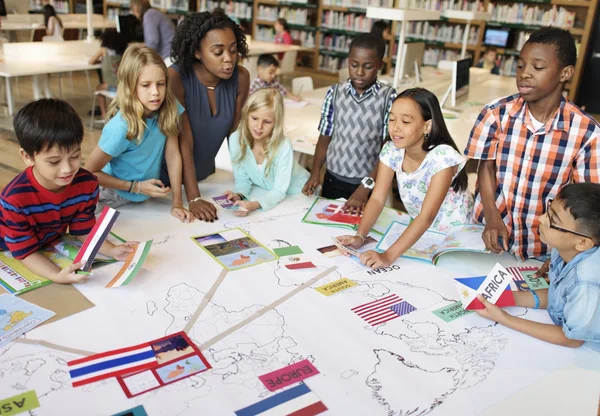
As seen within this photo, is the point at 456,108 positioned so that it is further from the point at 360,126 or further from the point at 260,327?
the point at 260,327

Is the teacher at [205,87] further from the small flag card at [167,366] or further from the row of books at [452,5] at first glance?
the row of books at [452,5]

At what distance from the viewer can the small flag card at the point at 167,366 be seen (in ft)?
3.62

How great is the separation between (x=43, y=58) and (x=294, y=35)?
17.5 ft

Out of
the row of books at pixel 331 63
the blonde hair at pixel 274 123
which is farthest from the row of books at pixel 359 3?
the blonde hair at pixel 274 123

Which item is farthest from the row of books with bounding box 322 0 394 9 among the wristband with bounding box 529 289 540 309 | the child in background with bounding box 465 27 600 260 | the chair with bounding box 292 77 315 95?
the wristband with bounding box 529 289 540 309

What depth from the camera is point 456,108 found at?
167 inches

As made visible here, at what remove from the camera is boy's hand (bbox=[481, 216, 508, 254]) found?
178 cm

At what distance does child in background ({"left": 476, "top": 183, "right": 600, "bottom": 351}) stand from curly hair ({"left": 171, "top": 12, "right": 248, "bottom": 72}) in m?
1.45

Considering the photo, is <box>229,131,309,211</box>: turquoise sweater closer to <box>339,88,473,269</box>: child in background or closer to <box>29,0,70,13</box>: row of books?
<box>339,88,473,269</box>: child in background

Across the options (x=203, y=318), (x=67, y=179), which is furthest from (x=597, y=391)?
(x=67, y=179)

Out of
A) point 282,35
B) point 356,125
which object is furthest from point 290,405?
point 282,35

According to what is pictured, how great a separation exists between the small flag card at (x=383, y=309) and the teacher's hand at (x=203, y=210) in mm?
735

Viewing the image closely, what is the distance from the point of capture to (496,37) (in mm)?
8016

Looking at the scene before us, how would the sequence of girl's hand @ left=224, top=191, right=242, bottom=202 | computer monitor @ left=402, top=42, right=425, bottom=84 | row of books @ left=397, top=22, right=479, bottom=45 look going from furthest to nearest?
row of books @ left=397, top=22, right=479, bottom=45
computer monitor @ left=402, top=42, right=425, bottom=84
girl's hand @ left=224, top=191, right=242, bottom=202
